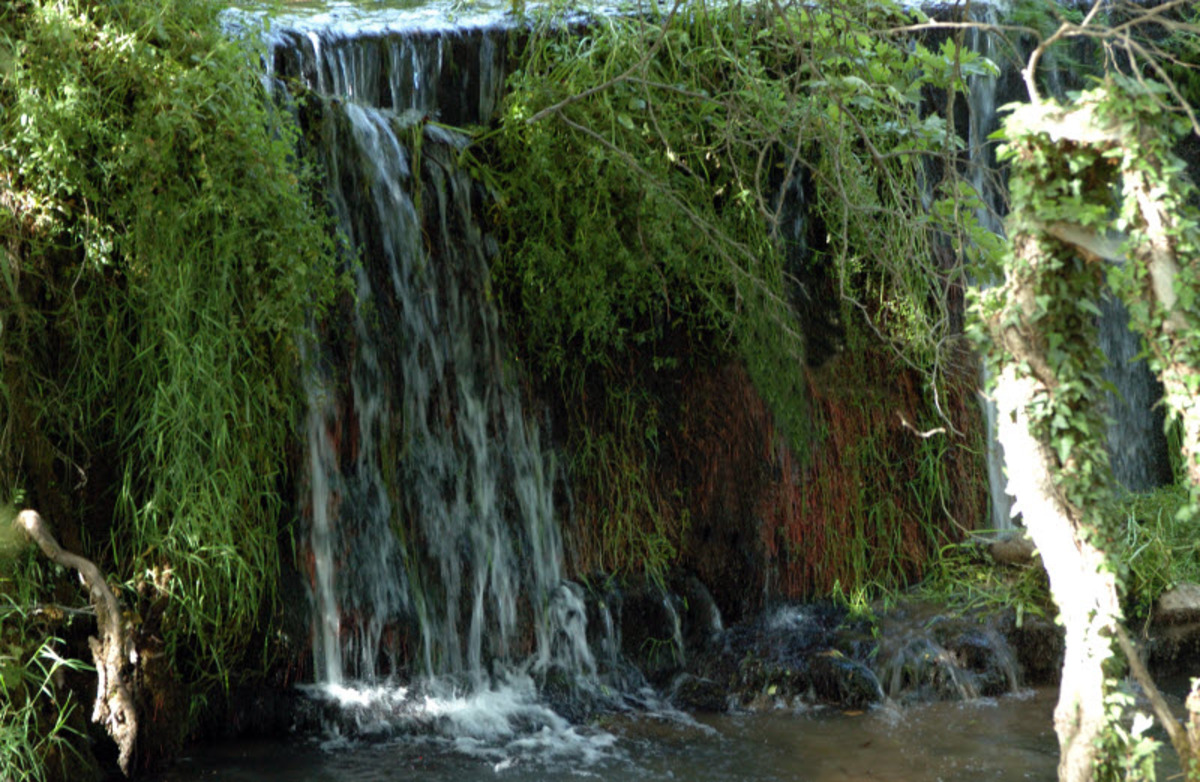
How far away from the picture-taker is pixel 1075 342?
318 cm

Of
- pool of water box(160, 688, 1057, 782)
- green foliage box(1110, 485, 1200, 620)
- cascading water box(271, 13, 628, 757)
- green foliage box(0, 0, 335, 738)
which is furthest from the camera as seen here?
green foliage box(1110, 485, 1200, 620)

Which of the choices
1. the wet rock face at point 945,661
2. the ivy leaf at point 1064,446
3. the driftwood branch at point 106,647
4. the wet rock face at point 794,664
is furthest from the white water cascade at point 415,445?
the ivy leaf at point 1064,446

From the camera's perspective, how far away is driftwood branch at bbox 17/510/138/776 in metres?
4.20

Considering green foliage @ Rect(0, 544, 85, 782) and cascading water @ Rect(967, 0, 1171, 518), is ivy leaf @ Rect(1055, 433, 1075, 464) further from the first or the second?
cascading water @ Rect(967, 0, 1171, 518)

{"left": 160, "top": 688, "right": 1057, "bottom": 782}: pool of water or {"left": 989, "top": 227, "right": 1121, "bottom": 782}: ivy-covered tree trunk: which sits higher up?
{"left": 989, "top": 227, "right": 1121, "bottom": 782}: ivy-covered tree trunk

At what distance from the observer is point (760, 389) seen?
629 centimetres

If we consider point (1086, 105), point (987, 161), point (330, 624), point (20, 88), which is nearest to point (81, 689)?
point (330, 624)

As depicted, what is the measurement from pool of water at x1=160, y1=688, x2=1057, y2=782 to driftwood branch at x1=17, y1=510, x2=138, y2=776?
343 mm

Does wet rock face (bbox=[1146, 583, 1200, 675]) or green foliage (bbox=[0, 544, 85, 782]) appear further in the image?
wet rock face (bbox=[1146, 583, 1200, 675])

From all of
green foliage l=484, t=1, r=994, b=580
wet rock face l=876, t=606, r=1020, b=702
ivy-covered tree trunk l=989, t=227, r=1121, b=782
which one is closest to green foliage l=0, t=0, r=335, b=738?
green foliage l=484, t=1, r=994, b=580

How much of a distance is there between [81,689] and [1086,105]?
366 cm

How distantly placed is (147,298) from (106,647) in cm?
122

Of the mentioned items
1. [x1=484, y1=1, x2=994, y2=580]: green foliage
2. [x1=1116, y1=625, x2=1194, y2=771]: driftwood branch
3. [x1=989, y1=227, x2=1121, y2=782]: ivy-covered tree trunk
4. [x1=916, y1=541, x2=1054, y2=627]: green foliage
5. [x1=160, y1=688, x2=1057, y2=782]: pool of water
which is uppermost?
[x1=484, y1=1, x2=994, y2=580]: green foliage

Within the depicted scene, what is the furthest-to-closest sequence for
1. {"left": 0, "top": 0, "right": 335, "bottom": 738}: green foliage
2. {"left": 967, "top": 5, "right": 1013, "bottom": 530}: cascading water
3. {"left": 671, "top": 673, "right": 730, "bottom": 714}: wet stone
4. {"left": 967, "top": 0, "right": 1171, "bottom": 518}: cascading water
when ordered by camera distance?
{"left": 967, "top": 0, "right": 1171, "bottom": 518}: cascading water, {"left": 967, "top": 5, "right": 1013, "bottom": 530}: cascading water, {"left": 671, "top": 673, "right": 730, "bottom": 714}: wet stone, {"left": 0, "top": 0, "right": 335, "bottom": 738}: green foliage
